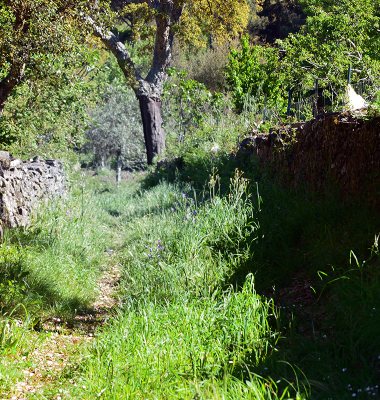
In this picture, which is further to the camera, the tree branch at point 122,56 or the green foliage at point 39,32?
the tree branch at point 122,56

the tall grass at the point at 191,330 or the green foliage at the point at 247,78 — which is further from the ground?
the green foliage at the point at 247,78

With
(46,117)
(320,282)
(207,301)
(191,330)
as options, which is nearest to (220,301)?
(207,301)

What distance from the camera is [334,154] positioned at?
4.36 m

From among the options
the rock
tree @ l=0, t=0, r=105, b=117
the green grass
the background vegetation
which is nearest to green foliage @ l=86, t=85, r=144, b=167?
tree @ l=0, t=0, r=105, b=117

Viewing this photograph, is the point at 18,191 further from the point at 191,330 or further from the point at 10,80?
the point at 191,330

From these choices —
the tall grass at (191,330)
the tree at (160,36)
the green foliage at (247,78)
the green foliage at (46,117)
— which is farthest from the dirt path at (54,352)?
the green foliage at (247,78)

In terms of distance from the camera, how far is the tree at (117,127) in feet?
72.3

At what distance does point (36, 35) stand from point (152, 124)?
7.14 meters

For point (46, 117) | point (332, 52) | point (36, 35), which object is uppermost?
point (36, 35)

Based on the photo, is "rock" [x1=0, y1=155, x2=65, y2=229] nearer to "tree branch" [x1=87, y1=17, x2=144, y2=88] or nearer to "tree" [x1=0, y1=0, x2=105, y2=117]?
"tree" [x1=0, y1=0, x2=105, y2=117]

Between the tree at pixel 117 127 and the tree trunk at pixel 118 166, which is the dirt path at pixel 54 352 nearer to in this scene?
the tree trunk at pixel 118 166

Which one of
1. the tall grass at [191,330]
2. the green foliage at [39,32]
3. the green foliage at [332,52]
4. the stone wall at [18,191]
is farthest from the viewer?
the green foliage at [332,52]

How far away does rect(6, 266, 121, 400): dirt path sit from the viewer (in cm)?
244

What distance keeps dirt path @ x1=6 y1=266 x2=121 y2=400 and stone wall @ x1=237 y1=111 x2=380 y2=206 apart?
285 centimetres
